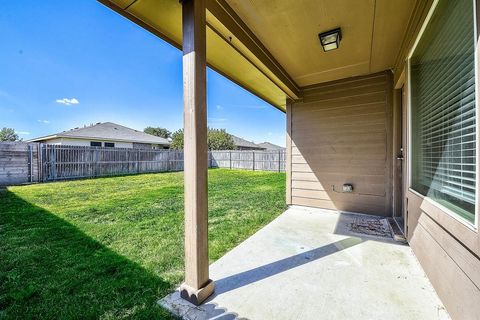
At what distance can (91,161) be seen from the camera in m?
9.94

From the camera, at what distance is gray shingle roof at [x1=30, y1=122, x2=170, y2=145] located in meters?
13.5

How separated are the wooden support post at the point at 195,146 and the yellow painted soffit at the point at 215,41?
0.34 m

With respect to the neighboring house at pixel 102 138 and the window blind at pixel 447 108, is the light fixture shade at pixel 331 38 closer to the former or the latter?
the window blind at pixel 447 108

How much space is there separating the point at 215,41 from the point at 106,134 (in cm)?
1574

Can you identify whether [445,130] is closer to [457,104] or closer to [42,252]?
[457,104]

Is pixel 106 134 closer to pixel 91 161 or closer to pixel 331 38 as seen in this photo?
pixel 91 161

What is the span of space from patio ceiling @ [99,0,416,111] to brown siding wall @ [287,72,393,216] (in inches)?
17.5

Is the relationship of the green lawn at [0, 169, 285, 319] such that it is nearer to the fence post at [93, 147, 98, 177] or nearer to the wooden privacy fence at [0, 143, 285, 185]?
the wooden privacy fence at [0, 143, 285, 185]

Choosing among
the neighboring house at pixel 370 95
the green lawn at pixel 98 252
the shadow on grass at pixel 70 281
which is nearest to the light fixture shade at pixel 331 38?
the neighboring house at pixel 370 95

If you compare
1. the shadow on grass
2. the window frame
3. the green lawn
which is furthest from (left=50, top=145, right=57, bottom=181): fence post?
the window frame

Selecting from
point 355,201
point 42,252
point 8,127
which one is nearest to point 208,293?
point 42,252

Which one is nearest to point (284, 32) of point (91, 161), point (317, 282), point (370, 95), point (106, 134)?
point (370, 95)

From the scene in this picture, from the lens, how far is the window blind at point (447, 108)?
112 cm

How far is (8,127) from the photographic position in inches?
1281
